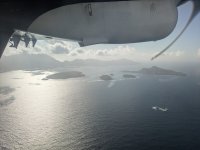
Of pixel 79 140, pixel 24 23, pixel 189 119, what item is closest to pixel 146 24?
pixel 24 23

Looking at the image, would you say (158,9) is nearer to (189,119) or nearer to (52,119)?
(189,119)

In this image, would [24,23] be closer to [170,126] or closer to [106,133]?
[106,133]

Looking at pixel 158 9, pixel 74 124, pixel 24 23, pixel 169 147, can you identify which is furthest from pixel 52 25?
pixel 74 124

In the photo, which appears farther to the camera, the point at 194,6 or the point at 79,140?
the point at 79,140

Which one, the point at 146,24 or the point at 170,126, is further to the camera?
the point at 170,126

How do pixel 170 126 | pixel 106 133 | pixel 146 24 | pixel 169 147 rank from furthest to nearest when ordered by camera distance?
pixel 170 126 → pixel 106 133 → pixel 169 147 → pixel 146 24

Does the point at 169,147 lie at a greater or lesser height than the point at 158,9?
lesser

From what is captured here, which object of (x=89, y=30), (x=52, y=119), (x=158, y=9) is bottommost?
(x=52, y=119)

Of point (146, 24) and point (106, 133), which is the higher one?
point (146, 24)

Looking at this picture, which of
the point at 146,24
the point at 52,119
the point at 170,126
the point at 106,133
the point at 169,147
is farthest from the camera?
the point at 52,119
